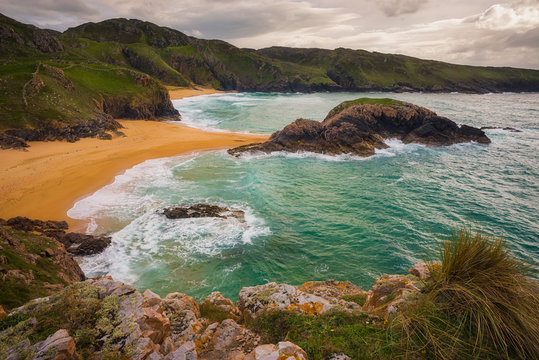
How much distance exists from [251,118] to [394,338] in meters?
54.2

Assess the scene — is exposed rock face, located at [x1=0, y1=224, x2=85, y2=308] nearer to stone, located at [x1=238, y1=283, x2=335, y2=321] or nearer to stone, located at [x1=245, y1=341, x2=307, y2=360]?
stone, located at [x1=238, y1=283, x2=335, y2=321]

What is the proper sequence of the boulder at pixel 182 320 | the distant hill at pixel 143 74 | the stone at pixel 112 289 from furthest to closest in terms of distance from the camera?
the distant hill at pixel 143 74 < the boulder at pixel 182 320 < the stone at pixel 112 289

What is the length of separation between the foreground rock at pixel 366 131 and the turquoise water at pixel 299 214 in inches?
81.8

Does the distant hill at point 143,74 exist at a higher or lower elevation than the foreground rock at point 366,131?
higher

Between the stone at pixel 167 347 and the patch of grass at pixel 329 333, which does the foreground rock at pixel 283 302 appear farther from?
the stone at pixel 167 347

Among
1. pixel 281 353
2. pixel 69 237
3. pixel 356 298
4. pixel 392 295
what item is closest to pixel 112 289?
pixel 281 353

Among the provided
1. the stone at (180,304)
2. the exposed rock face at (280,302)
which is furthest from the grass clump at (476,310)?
the stone at (180,304)

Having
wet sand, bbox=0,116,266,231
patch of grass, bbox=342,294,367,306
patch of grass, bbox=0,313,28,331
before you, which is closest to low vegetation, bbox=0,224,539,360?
patch of grass, bbox=0,313,28,331

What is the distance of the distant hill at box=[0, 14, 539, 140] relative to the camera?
30.3 meters

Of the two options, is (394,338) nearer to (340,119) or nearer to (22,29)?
(340,119)

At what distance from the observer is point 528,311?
4.10 metres

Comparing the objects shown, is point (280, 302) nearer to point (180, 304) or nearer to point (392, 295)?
point (180, 304)

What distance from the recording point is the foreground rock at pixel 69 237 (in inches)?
497

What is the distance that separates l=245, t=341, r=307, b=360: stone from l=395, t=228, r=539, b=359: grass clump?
1843 millimetres
